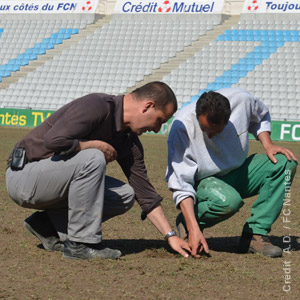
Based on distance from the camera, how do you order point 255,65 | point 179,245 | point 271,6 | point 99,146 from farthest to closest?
point 271,6 → point 255,65 → point 179,245 → point 99,146

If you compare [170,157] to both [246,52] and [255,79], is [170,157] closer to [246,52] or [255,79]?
[255,79]

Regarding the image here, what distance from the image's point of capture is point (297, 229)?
643 centimetres

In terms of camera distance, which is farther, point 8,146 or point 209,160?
point 8,146

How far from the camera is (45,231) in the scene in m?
5.10

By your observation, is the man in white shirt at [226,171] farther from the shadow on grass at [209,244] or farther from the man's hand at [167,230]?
the shadow on grass at [209,244]

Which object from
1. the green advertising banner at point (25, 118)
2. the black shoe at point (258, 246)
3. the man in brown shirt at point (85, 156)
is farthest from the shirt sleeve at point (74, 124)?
the green advertising banner at point (25, 118)

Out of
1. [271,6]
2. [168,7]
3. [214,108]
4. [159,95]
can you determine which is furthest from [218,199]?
[168,7]

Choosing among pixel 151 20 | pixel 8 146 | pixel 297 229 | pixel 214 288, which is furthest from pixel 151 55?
pixel 214 288

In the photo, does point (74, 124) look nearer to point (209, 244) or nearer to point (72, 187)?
point (72, 187)

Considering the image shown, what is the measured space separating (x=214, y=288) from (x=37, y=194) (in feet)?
5.09

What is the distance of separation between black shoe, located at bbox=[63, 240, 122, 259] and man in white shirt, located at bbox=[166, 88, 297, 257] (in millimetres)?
630

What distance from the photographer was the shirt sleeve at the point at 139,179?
500 cm

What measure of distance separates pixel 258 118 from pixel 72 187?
74.5 inches

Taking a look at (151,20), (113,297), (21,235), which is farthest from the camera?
(151,20)
